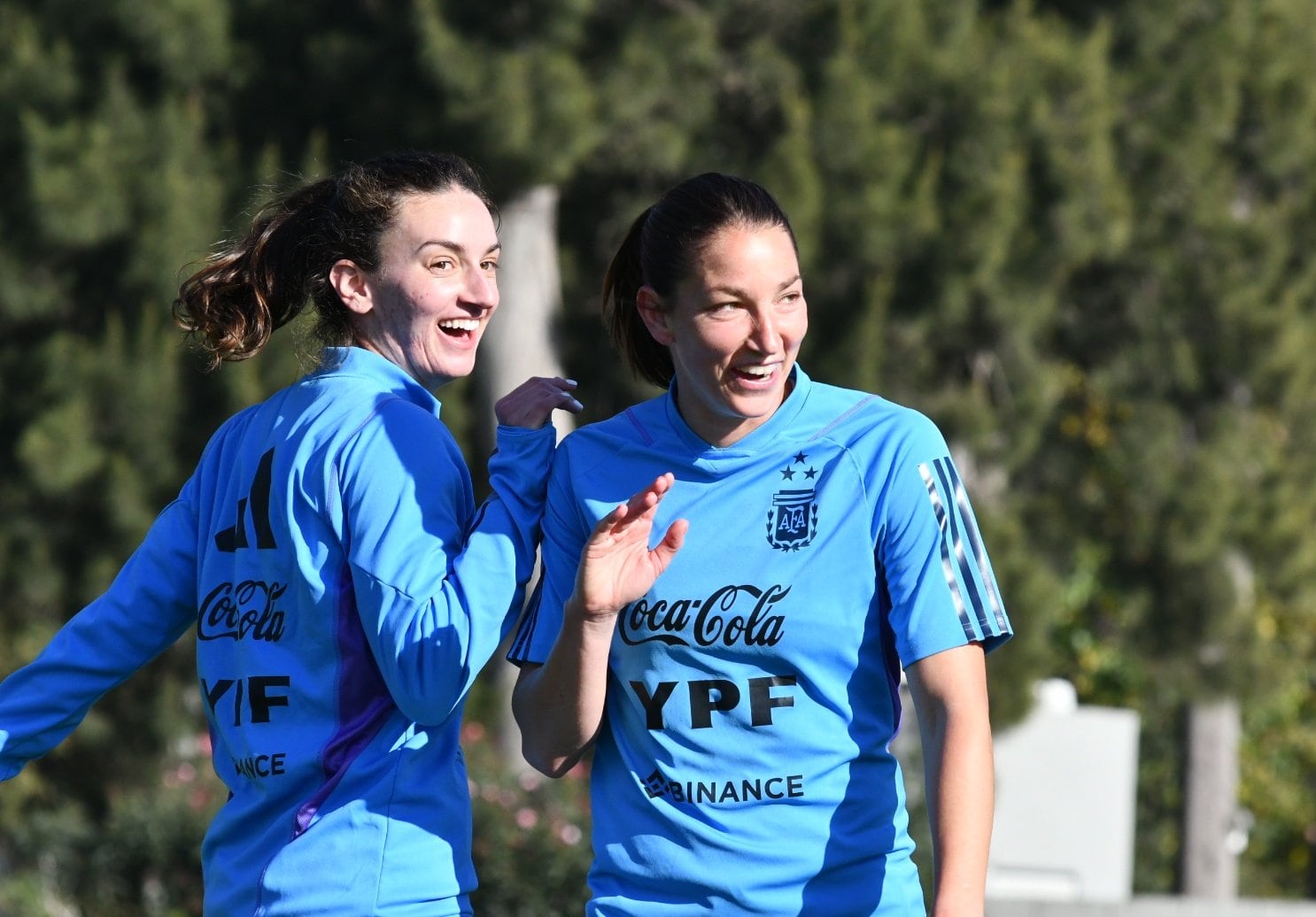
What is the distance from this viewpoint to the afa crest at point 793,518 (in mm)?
2639

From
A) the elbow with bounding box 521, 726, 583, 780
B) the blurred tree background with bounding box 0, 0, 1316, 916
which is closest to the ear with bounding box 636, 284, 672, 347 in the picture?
the elbow with bounding box 521, 726, 583, 780

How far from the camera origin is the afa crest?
2639 mm

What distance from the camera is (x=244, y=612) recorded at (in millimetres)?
2715

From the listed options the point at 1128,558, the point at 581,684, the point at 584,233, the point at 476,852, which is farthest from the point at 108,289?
the point at 581,684

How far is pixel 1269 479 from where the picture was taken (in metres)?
12.0

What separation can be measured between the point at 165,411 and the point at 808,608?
7.29 metres

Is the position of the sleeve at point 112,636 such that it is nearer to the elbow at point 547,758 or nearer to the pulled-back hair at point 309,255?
the pulled-back hair at point 309,255

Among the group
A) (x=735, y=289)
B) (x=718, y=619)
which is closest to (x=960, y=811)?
(x=718, y=619)

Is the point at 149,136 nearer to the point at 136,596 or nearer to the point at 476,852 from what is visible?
the point at 476,852

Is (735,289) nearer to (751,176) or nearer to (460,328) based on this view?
(460,328)

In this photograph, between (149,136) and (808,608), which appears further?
(149,136)

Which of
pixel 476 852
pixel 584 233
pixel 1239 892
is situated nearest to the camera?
pixel 476 852

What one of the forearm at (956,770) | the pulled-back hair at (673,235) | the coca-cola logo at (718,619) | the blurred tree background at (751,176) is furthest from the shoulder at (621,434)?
the blurred tree background at (751,176)

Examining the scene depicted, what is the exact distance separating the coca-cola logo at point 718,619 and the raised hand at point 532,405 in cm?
37
